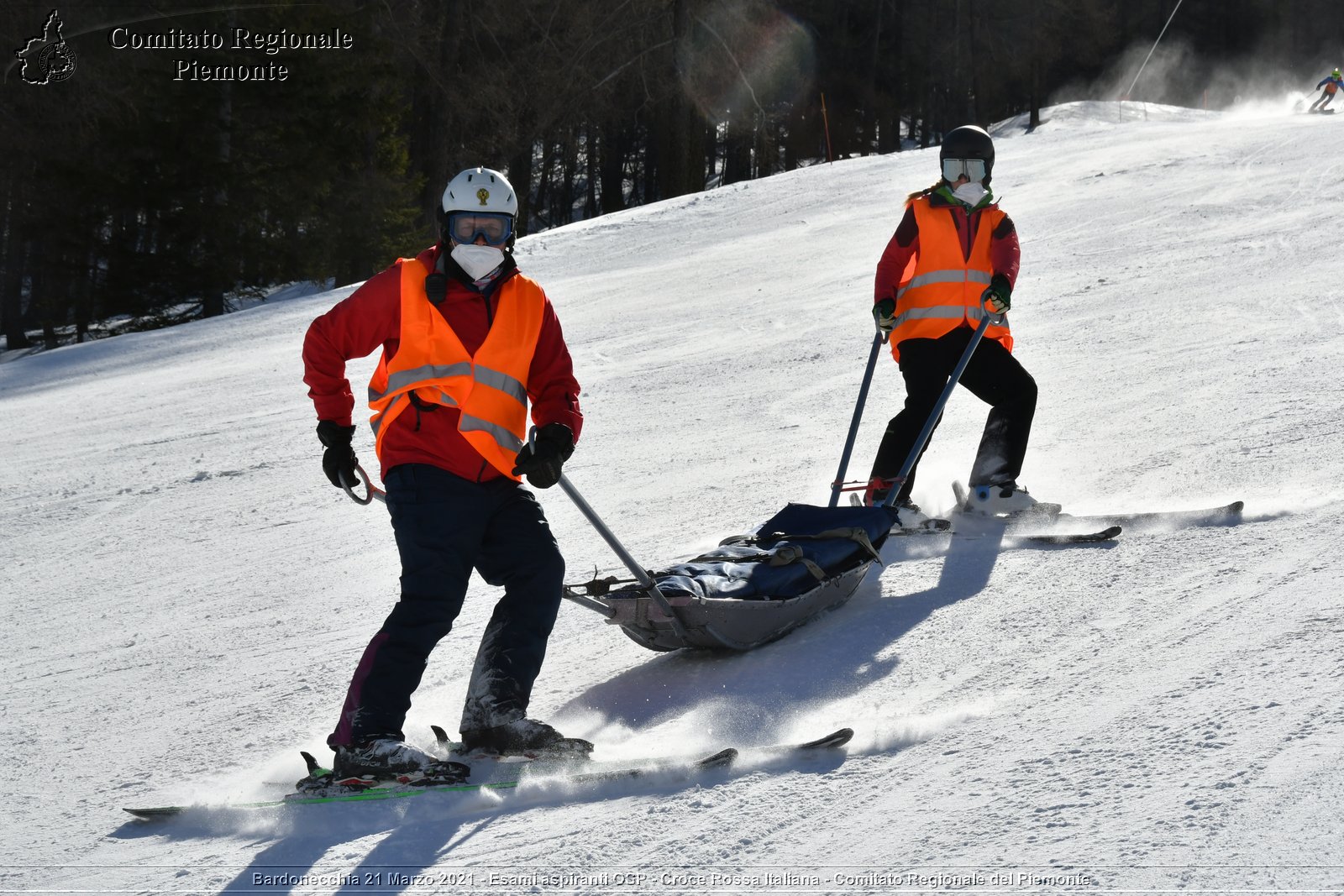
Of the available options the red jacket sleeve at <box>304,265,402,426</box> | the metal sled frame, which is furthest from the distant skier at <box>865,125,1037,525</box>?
the red jacket sleeve at <box>304,265,402,426</box>

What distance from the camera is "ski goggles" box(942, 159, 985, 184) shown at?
5691 millimetres

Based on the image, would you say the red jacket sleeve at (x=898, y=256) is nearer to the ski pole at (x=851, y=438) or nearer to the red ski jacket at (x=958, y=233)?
the red ski jacket at (x=958, y=233)

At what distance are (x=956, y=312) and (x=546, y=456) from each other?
266 centimetres

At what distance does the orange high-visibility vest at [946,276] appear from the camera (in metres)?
5.74

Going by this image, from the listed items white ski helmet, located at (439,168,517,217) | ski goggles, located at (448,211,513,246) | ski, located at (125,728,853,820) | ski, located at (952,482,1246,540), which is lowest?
ski, located at (125,728,853,820)

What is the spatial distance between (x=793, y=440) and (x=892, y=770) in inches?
174

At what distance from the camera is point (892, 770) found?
3385 millimetres

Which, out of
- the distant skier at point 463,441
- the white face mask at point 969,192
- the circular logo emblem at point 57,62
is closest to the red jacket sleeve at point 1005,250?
the white face mask at point 969,192

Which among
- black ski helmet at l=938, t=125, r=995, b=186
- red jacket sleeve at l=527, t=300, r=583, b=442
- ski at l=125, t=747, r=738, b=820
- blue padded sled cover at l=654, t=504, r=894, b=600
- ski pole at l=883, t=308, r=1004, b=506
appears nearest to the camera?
ski at l=125, t=747, r=738, b=820

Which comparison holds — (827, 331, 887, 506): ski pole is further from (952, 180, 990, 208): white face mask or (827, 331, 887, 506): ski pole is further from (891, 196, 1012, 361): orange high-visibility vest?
(952, 180, 990, 208): white face mask

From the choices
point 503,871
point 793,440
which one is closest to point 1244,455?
point 793,440

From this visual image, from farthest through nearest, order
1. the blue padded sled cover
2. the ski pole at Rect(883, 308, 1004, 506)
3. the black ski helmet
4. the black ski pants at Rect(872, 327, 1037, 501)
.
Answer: the black ski pants at Rect(872, 327, 1037, 501) → the black ski helmet → the ski pole at Rect(883, 308, 1004, 506) → the blue padded sled cover

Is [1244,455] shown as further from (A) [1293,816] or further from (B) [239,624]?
(B) [239,624]

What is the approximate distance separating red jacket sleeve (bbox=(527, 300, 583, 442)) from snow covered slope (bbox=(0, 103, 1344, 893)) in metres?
1.01
